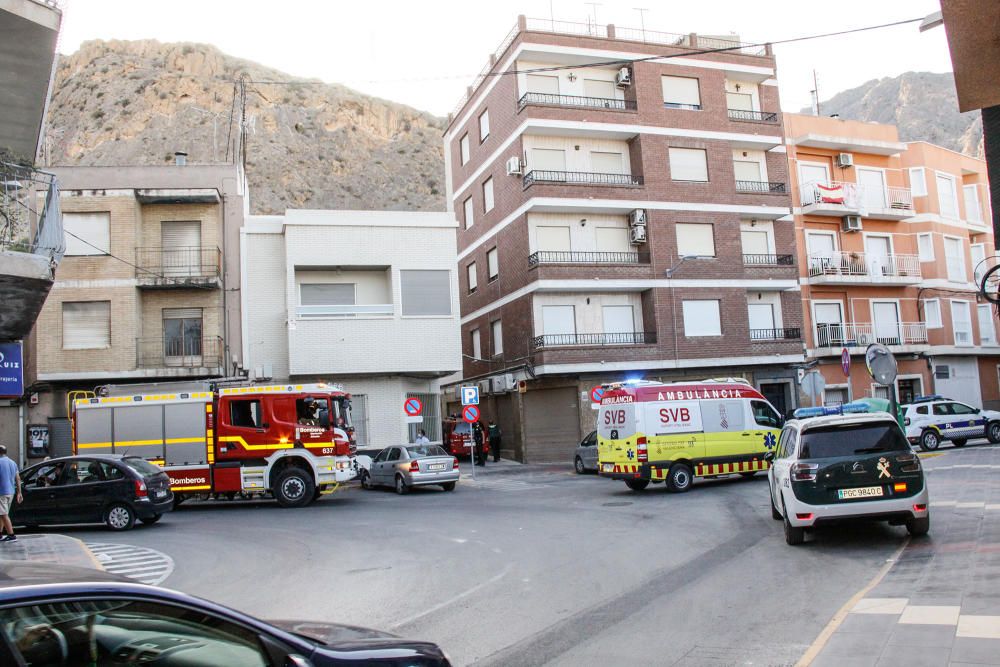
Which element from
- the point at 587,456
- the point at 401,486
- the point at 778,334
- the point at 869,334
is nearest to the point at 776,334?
the point at 778,334

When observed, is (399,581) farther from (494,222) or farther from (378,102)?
(378,102)

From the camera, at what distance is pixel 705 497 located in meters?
17.7

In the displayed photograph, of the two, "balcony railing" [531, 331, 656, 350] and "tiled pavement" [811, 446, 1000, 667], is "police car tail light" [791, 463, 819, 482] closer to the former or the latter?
"tiled pavement" [811, 446, 1000, 667]

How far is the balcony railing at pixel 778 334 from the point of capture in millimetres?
36125

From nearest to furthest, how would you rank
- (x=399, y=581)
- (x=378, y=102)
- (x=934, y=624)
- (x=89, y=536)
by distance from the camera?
(x=934, y=624), (x=399, y=581), (x=89, y=536), (x=378, y=102)

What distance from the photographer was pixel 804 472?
1041cm

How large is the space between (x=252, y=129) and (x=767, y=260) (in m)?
73.6

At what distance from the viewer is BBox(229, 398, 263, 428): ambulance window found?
19.8 metres

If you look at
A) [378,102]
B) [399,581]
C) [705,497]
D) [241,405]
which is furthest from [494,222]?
[378,102]

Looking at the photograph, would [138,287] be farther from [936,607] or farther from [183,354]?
[936,607]

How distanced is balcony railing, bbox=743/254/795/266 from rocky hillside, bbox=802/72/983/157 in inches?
2981

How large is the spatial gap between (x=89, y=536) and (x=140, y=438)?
485 cm

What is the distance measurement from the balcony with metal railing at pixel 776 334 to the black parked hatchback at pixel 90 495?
26888mm

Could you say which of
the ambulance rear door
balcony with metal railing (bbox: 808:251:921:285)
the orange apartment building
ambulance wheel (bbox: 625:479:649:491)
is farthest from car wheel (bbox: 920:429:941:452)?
ambulance wheel (bbox: 625:479:649:491)
